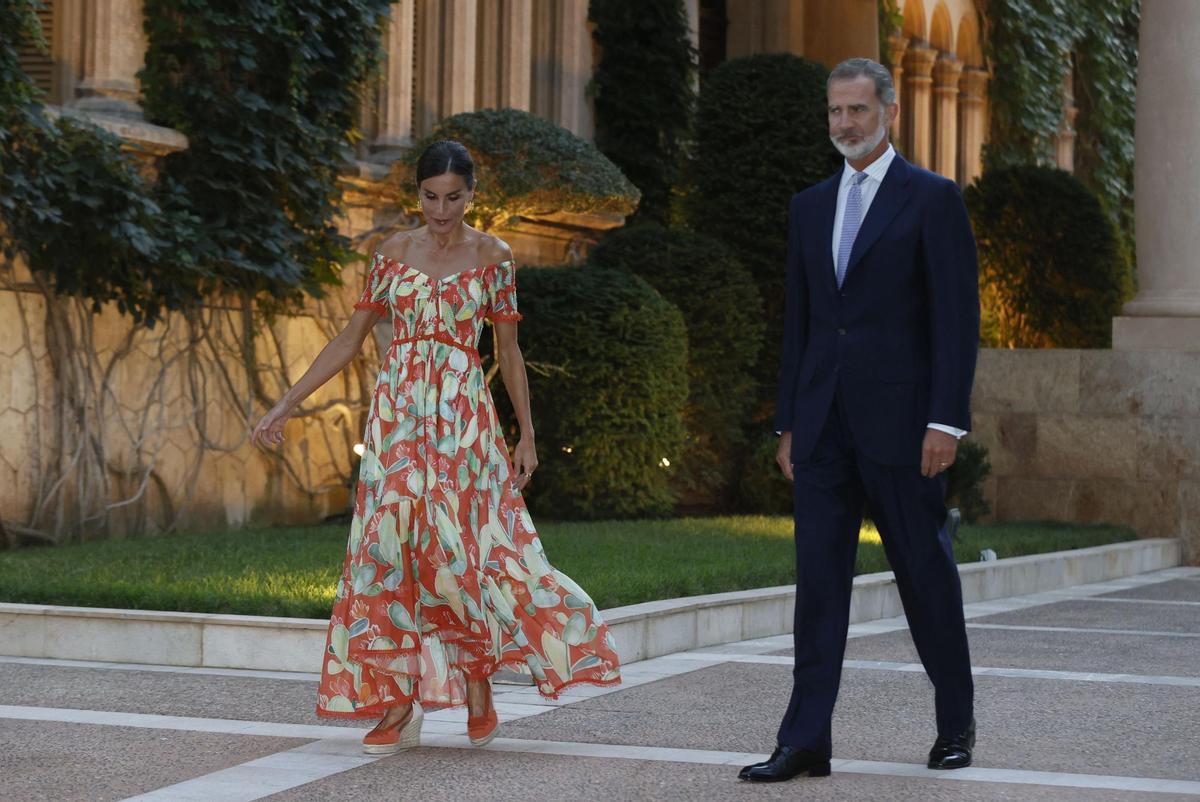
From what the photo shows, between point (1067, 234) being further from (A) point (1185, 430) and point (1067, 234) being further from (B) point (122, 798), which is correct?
(B) point (122, 798)

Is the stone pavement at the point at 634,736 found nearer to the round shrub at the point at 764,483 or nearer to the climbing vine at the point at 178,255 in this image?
the climbing vine at the point at 178,255

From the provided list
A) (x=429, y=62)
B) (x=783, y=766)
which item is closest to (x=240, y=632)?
(x=783, y=766)

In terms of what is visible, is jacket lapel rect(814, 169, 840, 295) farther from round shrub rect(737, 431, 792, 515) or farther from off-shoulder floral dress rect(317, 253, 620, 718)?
round shrub rect(737, 431, 792, 515)

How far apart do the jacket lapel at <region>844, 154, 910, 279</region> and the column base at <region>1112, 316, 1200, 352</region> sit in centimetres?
1177

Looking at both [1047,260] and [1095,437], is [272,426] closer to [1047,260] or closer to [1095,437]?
[1095,437]

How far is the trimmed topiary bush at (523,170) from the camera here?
14625 millimetres

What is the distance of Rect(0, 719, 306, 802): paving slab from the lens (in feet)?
18.4

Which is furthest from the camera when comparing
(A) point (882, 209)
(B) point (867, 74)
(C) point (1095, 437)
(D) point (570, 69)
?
(D) point (570, 69)

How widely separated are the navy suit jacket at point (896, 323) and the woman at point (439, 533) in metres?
0.98

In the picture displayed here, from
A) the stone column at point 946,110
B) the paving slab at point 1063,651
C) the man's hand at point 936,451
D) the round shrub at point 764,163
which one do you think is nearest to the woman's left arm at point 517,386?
the man's hand at point 936,451

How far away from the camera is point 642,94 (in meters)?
19.3

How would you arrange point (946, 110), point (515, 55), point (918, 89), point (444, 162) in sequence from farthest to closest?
point (946, 110), point (918, 89), point (515, 55), point (444, 162)

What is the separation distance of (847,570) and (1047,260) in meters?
15.9

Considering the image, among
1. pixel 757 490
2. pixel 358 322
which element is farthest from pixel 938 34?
pixel 358 322
